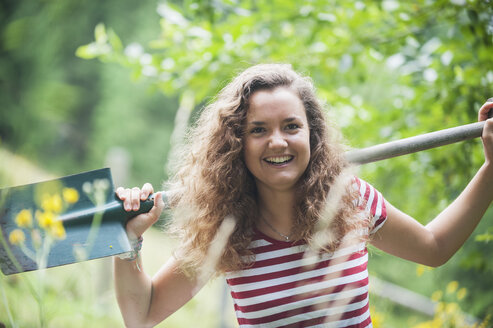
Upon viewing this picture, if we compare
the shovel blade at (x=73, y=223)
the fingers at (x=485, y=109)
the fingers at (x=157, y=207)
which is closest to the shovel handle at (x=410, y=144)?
the fingers at (x=485, y=109)

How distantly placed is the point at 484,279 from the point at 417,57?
2.06m

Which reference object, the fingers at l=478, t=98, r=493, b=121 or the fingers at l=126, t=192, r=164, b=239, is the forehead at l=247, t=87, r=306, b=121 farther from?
the fingers at l=478, t=98, r=493, b=121

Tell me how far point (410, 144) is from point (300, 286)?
60cm

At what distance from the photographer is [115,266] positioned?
1199 millimetres

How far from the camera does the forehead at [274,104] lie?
119 cm

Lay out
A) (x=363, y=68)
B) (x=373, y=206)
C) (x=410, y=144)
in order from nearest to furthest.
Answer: (x=373, y=206), (x=410, y=144), (x=363, y=68)

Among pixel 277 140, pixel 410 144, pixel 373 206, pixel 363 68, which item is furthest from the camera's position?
pixel 363 68

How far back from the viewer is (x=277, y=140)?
1.15 meters

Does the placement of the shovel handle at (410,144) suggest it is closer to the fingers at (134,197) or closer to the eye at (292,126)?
the eye at (292,126)

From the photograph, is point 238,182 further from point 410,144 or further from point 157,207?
point 410,144

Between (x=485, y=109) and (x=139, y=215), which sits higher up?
(x=485, y=109)

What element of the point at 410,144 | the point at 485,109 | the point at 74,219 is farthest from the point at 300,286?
the point at 485,109

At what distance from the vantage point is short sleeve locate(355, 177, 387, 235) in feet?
4.07

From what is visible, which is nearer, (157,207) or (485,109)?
(157,207)
